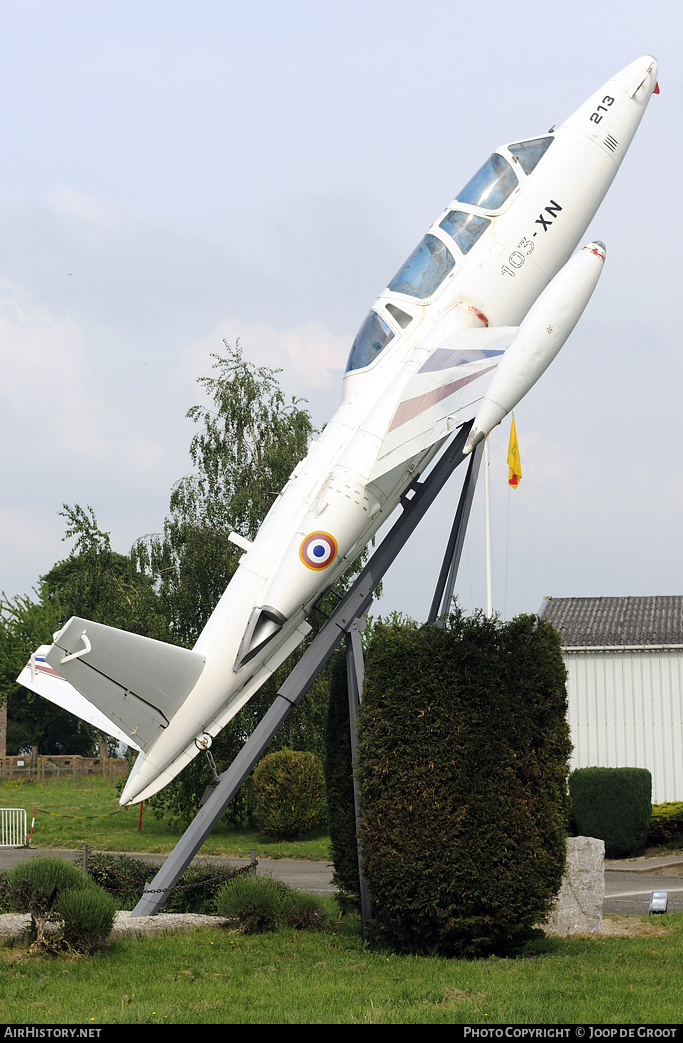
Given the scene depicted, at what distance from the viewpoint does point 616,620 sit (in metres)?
23.0

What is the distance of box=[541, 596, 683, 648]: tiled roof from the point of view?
21703mm

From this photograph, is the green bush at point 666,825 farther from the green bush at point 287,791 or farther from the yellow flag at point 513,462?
the yellow flag at point 513,462

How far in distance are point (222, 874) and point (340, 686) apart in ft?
8.23

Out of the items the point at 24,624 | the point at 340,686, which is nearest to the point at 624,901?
the point at 340,686

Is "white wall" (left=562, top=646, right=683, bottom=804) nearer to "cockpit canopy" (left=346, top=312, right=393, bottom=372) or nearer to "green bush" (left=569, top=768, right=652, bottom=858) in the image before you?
"green bush" (left=569, top=768, right=652, bottom=858)

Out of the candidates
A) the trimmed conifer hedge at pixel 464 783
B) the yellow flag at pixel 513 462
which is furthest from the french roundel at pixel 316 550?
the yellow flag at pixel 513 462

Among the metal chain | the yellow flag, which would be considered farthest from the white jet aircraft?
the yellow flag

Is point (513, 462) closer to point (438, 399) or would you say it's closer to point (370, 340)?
point (370, 340)

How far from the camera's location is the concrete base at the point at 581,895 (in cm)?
1123

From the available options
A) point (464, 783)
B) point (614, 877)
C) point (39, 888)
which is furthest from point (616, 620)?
point (39, 888)

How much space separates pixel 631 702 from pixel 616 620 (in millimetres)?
2218

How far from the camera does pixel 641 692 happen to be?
21.4m

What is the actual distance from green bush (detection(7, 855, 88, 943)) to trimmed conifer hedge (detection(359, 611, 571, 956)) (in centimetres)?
279

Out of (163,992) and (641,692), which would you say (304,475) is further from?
(641,692)
